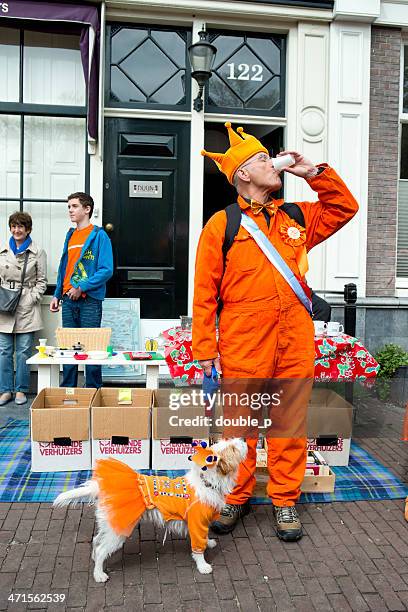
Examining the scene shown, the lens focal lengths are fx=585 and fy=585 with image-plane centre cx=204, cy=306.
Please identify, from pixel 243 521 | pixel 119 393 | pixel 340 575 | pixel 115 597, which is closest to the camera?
pixel 115 597

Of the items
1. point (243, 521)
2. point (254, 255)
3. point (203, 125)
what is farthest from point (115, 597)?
point (203, 125)

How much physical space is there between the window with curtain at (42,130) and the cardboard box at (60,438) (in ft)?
11.2

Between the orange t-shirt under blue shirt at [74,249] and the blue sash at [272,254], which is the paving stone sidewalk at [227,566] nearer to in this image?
the blue sash at [272,254]

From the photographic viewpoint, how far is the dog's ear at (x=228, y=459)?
2.91m

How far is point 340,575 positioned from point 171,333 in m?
2.28

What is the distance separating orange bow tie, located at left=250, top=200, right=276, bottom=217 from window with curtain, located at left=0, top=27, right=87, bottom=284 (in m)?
4.34

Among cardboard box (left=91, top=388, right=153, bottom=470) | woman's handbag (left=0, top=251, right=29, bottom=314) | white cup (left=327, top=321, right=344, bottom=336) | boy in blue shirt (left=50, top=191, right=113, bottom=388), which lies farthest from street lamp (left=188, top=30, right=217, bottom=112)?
cardboard box (left=91, top=388, right=153, bottom=470)

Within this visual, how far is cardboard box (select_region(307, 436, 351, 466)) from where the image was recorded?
441 centimetres

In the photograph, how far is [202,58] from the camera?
661 centimetres

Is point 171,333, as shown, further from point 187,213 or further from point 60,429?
point 187,213

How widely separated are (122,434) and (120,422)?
0.10 meters

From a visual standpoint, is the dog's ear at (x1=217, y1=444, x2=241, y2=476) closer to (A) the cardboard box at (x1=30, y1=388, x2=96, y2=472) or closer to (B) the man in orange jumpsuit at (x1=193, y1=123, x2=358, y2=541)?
(B) the man in orange jumpsuit at (x1=193, y1=123, x2=358, y2=541)

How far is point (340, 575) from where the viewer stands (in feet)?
9.84

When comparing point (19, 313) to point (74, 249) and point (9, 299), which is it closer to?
point (9, 299)
